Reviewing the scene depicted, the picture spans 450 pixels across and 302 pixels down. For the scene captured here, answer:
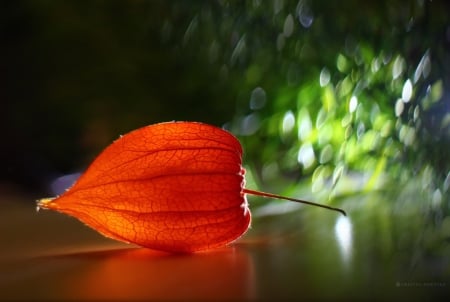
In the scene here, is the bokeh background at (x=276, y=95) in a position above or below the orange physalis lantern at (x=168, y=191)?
above

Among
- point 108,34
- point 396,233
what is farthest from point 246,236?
point 108,34

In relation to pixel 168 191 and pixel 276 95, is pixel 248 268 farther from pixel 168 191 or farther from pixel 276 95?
pixel 276 95

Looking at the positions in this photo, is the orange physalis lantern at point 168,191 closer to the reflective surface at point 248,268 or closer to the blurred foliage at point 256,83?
the reflective surface at point 248,268

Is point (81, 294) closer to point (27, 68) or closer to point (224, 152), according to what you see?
point (224, 152)

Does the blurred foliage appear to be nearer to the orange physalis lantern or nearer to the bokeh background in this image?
the bokeh background

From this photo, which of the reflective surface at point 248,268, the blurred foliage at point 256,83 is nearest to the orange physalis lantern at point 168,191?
the reflective surface at point 248,268

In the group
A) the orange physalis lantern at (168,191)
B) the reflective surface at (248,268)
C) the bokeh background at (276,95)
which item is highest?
the bokeh background at (276,95)
